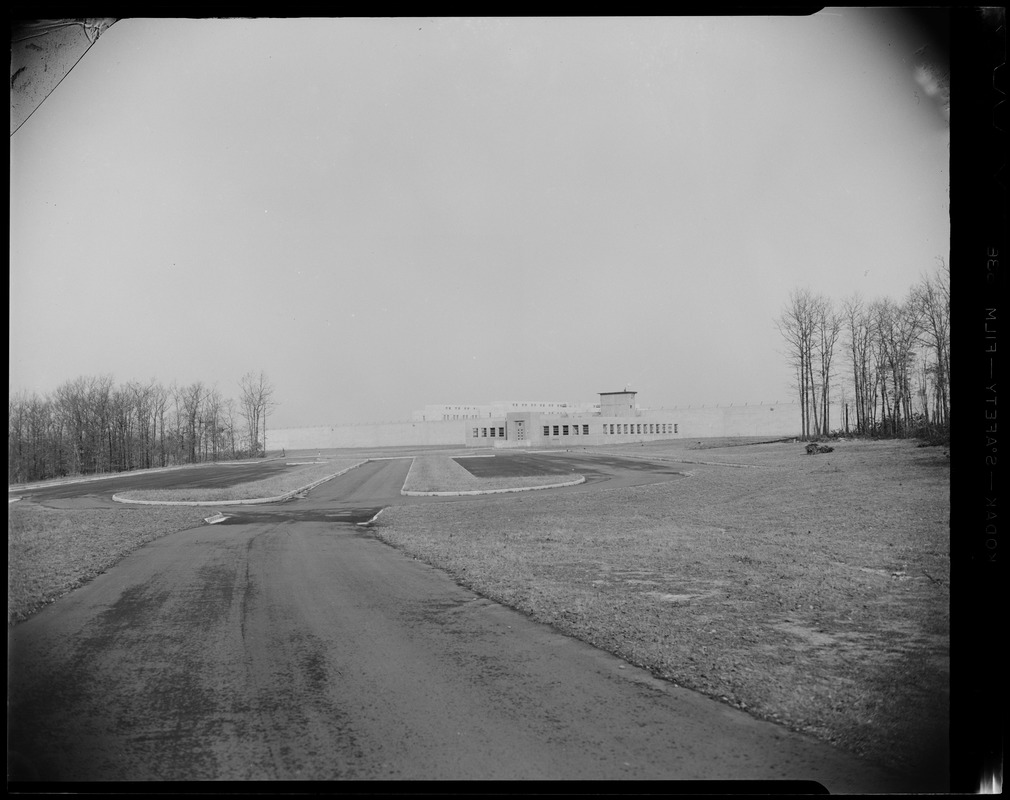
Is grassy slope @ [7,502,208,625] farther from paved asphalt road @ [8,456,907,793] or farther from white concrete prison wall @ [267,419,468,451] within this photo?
white concrete prison wall @ [267,419,468,451]

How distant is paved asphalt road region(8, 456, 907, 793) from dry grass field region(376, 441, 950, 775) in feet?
1.55

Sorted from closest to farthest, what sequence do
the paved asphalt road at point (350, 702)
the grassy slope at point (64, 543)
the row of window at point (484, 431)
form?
the paved asphalt road at point (350, 702), the grassy slope at point (64, 543), the row of window at point (484, 431)

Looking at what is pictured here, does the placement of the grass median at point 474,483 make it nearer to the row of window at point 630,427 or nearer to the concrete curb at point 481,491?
the concrete curb at point 481,491

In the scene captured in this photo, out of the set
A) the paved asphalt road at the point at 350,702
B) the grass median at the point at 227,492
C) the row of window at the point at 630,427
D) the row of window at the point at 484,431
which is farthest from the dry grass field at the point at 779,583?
the grass median at the point at 227,492

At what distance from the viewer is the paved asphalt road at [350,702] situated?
3.44 metres

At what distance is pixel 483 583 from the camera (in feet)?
25.0

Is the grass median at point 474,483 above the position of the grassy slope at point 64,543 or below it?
below

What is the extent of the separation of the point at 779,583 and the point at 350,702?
591 cm

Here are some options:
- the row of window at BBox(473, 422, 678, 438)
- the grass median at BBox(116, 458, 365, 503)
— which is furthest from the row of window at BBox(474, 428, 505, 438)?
the grass median at BBox(116, 458, 365, 503)

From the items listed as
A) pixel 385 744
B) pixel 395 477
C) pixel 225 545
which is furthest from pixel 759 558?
pixel 395 477

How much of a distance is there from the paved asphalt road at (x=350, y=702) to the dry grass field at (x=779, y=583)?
47 cm

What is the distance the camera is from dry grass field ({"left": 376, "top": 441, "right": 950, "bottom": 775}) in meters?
4.14

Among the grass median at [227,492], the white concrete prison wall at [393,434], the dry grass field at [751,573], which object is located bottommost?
the grass median at [227,492]

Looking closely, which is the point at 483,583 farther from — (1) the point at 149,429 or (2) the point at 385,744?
(1) the point at 149,429
